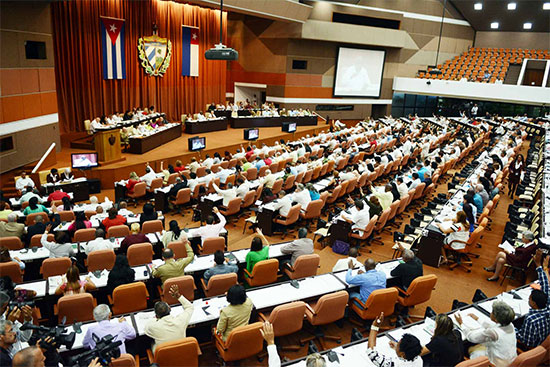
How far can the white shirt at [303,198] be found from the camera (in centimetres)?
872

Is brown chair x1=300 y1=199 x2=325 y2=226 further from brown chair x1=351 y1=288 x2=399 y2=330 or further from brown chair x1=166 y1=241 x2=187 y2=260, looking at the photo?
brown chair x1=351 y1=288 x2=399 y2=330

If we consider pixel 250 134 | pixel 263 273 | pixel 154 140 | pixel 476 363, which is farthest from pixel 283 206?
pixel 250 134

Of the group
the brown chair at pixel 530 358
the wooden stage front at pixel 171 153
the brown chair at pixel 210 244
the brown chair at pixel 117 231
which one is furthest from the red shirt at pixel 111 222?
the brown chair at pixel 530 358

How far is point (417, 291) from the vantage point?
5.30 metres

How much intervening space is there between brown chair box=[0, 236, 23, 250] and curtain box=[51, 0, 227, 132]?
10.4 m

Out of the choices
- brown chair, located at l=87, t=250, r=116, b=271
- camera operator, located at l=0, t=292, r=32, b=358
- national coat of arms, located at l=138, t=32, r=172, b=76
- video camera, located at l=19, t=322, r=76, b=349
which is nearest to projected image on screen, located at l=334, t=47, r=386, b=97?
national coat of arms, located at l=138, t=32, r=172, b=76

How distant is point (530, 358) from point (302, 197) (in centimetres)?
548

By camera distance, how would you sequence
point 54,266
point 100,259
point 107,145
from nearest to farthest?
1. point 54,266
2. point 100,259
3. point 107,145

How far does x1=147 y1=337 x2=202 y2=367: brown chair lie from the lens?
147 inches

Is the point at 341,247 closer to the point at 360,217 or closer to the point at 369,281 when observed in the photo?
the point at 360,217

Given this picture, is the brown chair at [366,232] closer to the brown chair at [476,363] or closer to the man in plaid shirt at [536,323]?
the man in plaid shirt at [536,323]

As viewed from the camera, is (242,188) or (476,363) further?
(242,188)

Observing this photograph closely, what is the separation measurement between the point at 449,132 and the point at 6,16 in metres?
18.7

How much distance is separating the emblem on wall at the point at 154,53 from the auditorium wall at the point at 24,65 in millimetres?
6166
